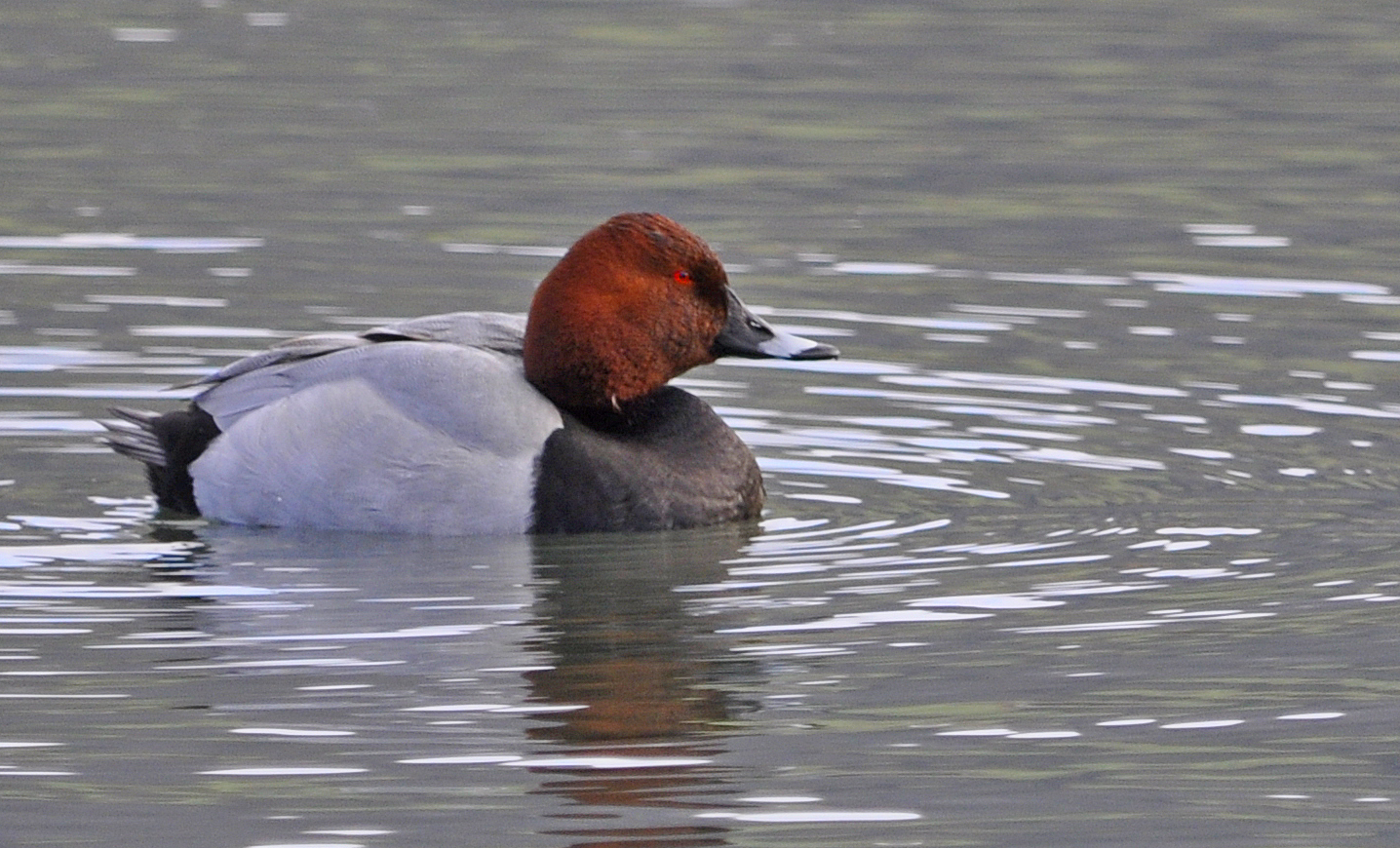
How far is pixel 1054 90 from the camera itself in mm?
17312

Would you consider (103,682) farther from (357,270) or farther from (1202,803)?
(357,270)

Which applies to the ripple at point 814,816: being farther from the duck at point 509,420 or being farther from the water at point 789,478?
the duck at point 509,420

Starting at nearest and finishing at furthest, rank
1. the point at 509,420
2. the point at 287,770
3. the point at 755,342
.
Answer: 1. the point at 287,770
2. the point at 509,420
3. the point at 755,342

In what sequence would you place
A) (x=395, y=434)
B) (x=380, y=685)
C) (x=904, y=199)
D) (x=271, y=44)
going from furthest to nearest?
(x=271, y=44) → (x=904, y=199) → (x=395, y=434) → (x=380, y=685)

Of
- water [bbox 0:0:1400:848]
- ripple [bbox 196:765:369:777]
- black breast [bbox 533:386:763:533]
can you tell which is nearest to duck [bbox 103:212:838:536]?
black breast [bbox 533:386:763:533]

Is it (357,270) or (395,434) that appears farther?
(357,270)

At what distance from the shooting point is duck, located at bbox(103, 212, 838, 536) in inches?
306

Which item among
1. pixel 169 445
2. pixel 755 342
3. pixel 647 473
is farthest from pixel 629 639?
pixel 169 445

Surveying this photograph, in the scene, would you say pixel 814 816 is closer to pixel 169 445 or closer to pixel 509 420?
pixel 509 420

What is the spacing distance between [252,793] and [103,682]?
0.99 m

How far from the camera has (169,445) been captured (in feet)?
27.1

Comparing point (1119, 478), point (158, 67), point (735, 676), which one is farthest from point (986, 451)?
point (158, 67)

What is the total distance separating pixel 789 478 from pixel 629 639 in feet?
7.01

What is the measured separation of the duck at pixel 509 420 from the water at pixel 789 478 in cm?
15
